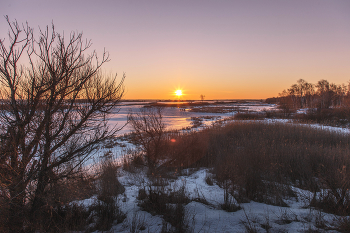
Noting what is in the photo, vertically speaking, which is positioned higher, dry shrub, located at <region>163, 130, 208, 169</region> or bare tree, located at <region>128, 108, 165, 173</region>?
bare tree, located at <region>128, 108, 165, 173</region>

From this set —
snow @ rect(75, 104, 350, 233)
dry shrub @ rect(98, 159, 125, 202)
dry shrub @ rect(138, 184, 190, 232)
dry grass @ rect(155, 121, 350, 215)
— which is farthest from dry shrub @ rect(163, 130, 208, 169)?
dry shrub @ rect(138, 184, 190, 232)

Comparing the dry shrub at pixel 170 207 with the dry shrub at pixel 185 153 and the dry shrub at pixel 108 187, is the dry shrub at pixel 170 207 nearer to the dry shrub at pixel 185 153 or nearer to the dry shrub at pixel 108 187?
the dry shrub at pixel 108 187

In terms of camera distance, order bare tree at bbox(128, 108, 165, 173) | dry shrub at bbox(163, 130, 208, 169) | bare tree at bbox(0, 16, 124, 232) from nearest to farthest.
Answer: bare tree at bbox(0, 16, 124, 232) < bare tree at bbox(128, 108, 165, 173) < dry shrub at bbox(163, 130, 208, 169)

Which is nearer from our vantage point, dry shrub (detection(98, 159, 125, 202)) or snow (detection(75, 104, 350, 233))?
snow (detection(75, 104, 350, 233))

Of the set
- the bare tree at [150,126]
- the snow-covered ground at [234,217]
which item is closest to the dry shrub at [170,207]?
the snow-covered ground at [234,217]

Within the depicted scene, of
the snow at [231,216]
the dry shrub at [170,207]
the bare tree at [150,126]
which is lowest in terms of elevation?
the snow at [231,216]

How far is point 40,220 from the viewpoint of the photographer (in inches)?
113

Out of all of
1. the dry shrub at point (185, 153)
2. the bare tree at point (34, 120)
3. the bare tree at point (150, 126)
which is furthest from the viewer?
the dry shrub at point (185, 153)

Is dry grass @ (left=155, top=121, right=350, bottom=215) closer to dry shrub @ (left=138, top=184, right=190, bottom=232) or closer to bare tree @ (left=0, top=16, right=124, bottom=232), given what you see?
dry shrub @ (left=138, top=184, right=190, bottom=232)

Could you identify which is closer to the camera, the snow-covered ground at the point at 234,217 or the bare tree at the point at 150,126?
the snow-covered ground at the point at 234,217

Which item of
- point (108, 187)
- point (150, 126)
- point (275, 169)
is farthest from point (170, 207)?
point (275, 169)

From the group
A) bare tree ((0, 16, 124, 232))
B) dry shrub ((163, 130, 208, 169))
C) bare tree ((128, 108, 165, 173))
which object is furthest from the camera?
dry shrub ((163, 130, 208, 169))

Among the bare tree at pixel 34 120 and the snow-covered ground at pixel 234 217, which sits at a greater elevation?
the bare tree at pixel 34 120

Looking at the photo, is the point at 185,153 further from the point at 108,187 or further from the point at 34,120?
the point at 34,120
